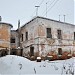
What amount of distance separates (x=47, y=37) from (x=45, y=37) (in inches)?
13.5

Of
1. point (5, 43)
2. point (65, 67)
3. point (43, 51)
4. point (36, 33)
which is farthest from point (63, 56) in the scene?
point (65, 67)

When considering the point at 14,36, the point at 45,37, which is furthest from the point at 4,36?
the point at 45,37

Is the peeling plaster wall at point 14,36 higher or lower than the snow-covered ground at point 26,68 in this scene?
higher

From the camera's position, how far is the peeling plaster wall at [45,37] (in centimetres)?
2198

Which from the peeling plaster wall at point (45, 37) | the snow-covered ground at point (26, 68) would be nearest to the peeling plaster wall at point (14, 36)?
the peeling plaster wall at point (45, 37)

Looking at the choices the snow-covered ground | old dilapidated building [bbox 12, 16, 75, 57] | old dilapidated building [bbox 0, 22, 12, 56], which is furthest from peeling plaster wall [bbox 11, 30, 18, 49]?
the snow-covered ground

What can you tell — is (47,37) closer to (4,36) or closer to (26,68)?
(4,36)

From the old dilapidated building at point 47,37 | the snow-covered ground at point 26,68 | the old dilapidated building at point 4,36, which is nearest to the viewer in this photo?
the snow-covered ground at point 26,68

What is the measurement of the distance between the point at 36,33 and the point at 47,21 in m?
1.85

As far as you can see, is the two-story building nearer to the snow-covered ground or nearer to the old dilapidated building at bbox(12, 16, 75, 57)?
the old dilapidated building at bbox(12, 16, 75, 57)

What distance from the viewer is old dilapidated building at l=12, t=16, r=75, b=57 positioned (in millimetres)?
21984

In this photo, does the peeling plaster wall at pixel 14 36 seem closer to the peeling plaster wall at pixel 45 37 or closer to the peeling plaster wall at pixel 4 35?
the peeling plaster wall at pixel 45 37

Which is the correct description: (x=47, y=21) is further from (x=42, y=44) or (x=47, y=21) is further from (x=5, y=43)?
(x=5, y=43)

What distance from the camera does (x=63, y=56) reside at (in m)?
22.9
